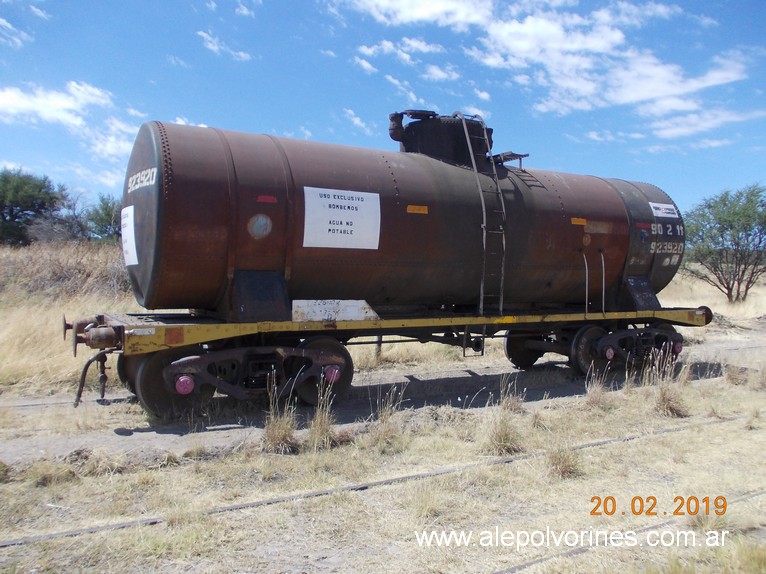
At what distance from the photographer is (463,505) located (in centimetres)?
495

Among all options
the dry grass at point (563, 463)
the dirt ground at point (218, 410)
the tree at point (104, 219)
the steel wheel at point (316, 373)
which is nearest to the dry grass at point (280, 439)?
the dirt ground at point (218, 410)

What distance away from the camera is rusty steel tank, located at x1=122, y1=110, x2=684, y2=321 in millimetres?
7605

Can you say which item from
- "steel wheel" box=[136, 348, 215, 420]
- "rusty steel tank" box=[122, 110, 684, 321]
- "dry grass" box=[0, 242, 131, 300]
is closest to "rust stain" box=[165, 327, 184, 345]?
"steel wheel" box=[136, 348, 215, 420]

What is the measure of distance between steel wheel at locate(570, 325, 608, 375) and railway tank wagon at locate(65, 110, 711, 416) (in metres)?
0.03

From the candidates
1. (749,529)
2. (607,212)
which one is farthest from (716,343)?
(749,529)

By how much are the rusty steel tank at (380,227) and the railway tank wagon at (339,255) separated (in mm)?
24

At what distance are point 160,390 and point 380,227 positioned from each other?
3.59 meters

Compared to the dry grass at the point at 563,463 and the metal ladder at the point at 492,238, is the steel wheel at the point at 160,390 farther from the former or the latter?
the metal ladder at the point at 492,238

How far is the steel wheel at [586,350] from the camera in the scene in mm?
10891

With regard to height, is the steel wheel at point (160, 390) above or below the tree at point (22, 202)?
below

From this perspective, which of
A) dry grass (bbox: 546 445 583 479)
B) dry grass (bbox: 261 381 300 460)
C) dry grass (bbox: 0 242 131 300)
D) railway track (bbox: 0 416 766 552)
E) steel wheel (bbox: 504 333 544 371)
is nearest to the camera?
railway track (bbox: 0 416 766 552)

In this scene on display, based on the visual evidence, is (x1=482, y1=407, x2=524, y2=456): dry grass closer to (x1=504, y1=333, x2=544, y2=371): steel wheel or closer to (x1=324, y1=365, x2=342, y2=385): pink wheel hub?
(x1=324, y1=365, x2=342, y2=385): pink wheel hub

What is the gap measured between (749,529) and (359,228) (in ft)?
18.4

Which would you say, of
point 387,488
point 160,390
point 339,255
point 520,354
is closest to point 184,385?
point 160,390
